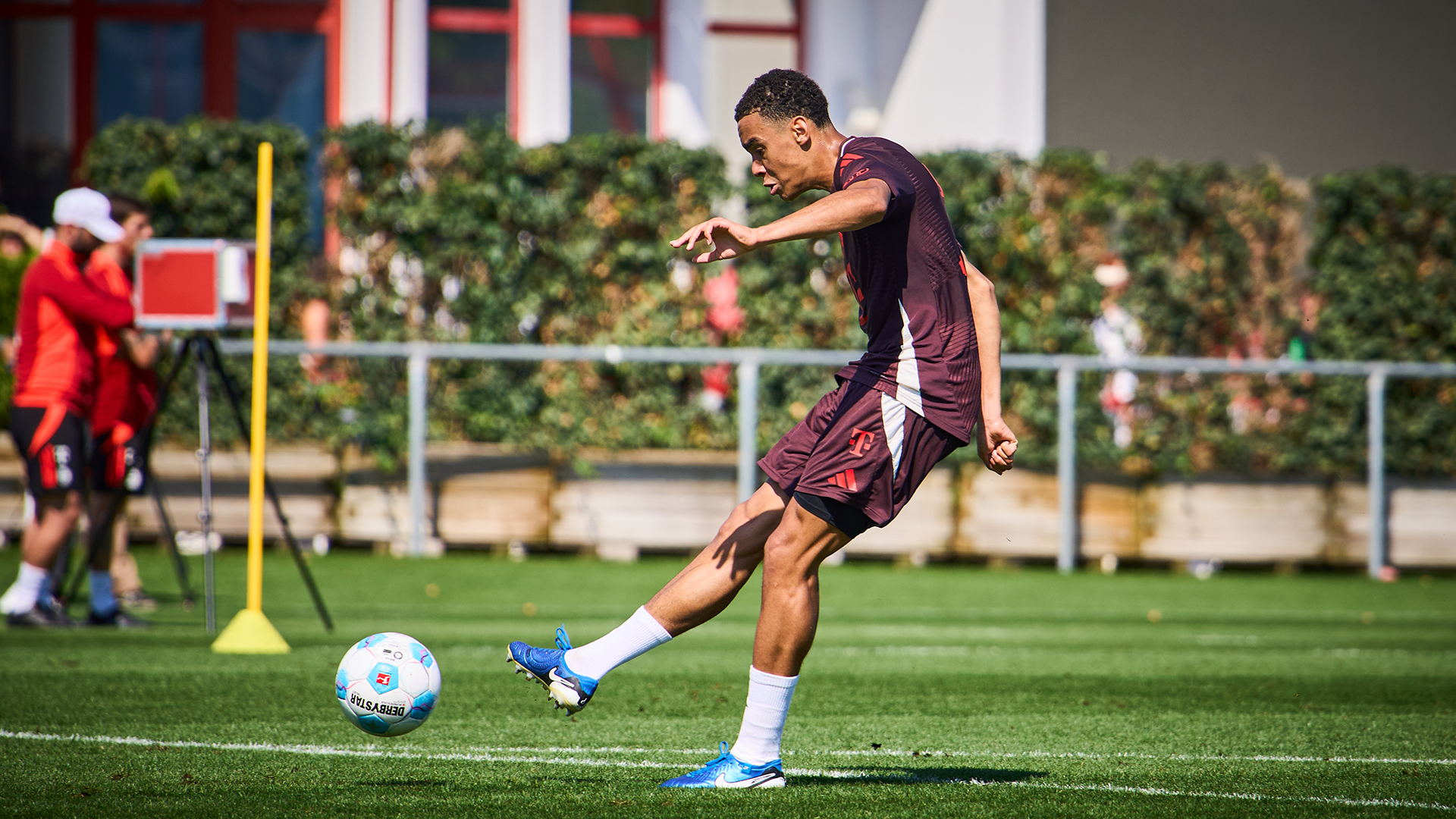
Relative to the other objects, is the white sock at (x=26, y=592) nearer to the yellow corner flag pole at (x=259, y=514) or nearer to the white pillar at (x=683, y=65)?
the yellow corner flag pole at (x=259, y=514)

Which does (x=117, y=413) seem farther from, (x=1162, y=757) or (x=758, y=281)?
(x=1162, y=757)

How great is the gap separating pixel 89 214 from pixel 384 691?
191 inches

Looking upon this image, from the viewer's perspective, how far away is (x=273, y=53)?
16.8 metres

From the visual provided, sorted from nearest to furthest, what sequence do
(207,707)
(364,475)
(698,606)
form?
1. (698,606)
2. (207,707)
3. (364,475)

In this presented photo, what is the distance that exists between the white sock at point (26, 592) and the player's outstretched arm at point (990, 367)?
593cm

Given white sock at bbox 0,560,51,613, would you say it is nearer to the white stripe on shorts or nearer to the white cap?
the white cap

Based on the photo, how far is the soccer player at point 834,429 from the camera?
13.9ft

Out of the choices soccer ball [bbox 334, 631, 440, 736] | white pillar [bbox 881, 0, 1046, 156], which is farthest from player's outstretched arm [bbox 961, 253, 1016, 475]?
white pillar [bbox 881, 0, 1046, 156]

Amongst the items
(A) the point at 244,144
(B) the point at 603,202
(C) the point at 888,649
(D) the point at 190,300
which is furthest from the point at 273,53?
(C) the point at 888,649

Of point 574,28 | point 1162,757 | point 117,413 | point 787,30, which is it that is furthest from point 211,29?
point 1162,757

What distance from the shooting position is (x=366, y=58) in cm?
1616

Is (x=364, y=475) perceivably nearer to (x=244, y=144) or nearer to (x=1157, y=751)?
(x=244, y=144)

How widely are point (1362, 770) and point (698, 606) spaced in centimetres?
218

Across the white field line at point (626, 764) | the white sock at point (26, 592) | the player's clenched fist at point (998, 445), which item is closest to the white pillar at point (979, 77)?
the white sock at point (26, 592)
